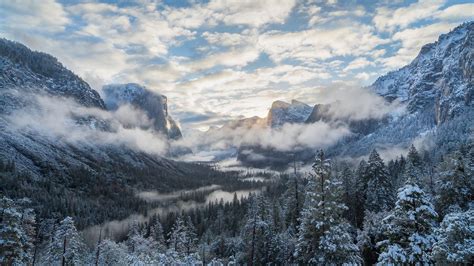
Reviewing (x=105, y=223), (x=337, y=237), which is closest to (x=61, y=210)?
(x=105, y=223)

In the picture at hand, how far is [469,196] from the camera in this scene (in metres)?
37.6

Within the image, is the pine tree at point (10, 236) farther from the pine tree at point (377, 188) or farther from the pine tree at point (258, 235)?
the pine tree at point (377, 188)

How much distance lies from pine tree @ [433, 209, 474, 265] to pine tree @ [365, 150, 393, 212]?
1261 inches

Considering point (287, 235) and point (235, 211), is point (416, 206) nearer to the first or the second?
point (287, 235)

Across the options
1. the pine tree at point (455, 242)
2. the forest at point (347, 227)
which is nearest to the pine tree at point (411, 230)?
the forest at point (347, 227)

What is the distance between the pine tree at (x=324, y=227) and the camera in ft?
96.7

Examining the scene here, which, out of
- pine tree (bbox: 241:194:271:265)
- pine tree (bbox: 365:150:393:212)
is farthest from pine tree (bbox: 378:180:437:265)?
pine tree (bbox: 365:150:393:212)

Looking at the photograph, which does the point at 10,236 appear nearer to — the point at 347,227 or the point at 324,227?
the point at 324,227

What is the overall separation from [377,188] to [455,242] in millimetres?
34961

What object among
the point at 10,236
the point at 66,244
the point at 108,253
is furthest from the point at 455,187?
the point at 108,253

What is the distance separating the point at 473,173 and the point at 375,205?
1651cm

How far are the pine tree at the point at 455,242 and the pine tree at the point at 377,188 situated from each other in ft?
105

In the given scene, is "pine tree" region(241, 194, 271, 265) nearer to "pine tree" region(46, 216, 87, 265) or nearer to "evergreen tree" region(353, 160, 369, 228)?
"evergreen tree" region(353, 160, 369, 228)

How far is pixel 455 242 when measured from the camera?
21672mm
